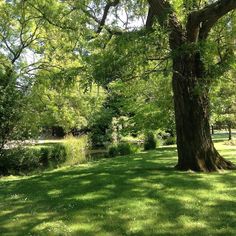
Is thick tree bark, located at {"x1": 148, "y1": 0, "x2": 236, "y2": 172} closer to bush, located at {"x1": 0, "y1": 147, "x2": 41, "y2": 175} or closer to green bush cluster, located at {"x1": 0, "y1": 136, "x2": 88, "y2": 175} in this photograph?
bush, located at {"x1": 0, "y1": 147, "x2": 41, "y2": 175}

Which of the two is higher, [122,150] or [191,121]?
[191,121]

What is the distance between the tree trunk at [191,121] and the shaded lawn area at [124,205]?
575 millimetres

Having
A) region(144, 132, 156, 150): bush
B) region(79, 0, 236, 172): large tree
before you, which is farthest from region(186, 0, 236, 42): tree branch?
region(144, 132, 156, 150): bush

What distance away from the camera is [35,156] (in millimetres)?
19750

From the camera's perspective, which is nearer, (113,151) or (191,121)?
(191,121)

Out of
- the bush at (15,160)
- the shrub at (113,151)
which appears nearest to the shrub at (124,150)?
the shrub at (113,151)

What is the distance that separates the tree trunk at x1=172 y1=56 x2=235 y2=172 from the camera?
10617 mm

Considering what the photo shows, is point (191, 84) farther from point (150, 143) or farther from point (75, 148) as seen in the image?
point (75, 148)

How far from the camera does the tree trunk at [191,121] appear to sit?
10617mm

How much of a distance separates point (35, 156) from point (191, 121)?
36.4 feet

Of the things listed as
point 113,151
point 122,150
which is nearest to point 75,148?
point 113,151

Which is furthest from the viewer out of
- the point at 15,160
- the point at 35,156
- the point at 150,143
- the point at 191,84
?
the point at 150,143

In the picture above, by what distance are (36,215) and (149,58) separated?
4.47 metres

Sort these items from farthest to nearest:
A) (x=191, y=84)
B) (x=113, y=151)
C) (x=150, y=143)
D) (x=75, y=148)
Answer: (x=75, y=148) < (x=150, y=143) < (x=113, y=151) < (x=191, y=84)
